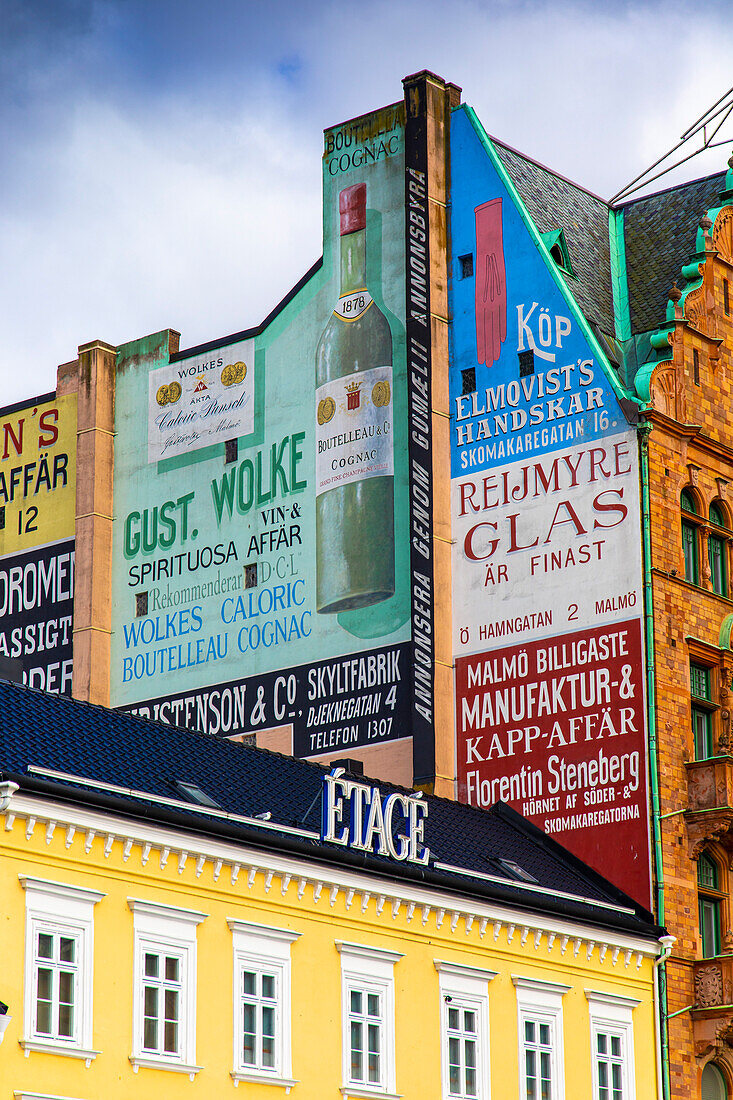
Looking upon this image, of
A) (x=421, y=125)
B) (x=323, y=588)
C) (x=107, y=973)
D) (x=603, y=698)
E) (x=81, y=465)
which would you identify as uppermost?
(x=421, y=125)

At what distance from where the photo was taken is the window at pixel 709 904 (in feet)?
215

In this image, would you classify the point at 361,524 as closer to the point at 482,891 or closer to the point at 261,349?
the point at 261,349

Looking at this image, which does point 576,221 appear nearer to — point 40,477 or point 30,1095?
point 40,477

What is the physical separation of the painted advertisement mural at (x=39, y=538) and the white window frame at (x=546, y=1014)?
104 feet

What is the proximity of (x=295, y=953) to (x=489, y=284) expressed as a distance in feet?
102

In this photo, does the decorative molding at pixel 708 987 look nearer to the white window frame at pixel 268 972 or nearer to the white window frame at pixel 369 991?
the white window frame at pixel 369 991

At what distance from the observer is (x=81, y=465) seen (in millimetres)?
84938

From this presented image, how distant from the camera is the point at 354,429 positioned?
252 ft

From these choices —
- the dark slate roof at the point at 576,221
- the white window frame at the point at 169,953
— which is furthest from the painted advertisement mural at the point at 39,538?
the white window frame at the point at 169,953

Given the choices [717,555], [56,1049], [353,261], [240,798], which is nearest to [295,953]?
A: [240,798]

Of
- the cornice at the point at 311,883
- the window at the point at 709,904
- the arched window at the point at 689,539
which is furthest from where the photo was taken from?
the arched window at the point at 689,539

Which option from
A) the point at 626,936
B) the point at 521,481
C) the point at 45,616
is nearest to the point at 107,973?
the point at 626,936

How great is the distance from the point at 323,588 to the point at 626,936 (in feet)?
68.1

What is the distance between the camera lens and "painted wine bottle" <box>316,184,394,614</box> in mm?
75375
